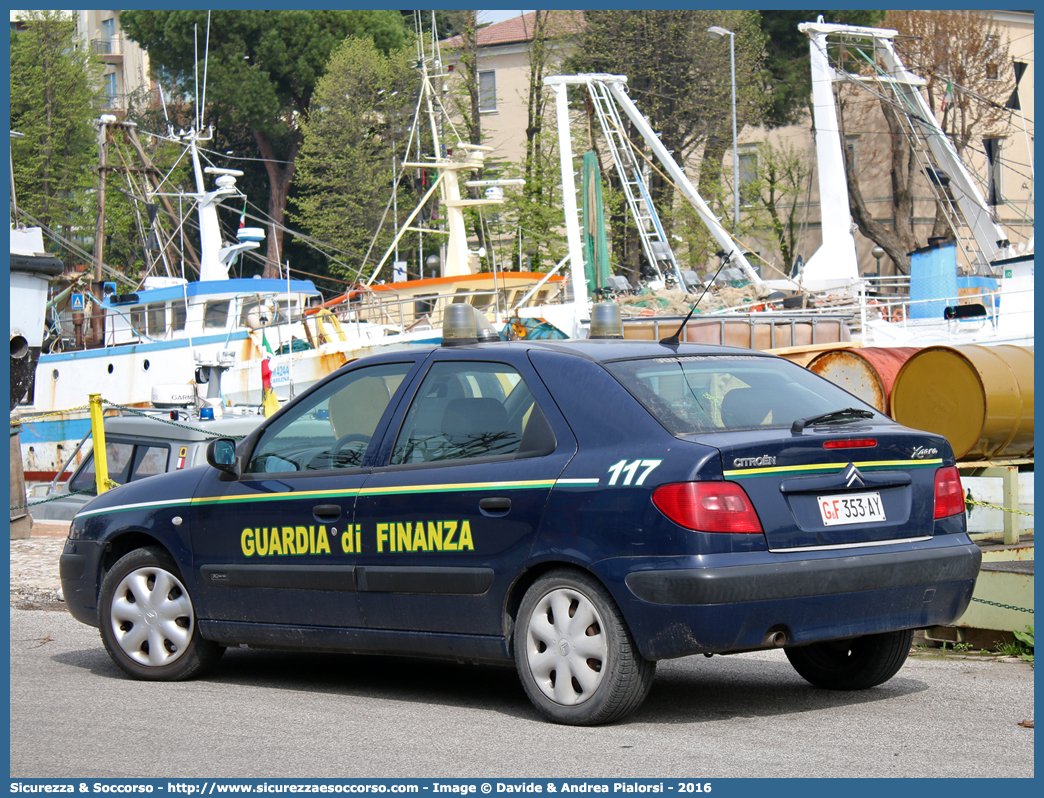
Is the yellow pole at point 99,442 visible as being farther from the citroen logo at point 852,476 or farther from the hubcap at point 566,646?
A: the citroen logo at point 852,476

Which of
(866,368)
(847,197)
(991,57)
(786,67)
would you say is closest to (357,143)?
(786,67)

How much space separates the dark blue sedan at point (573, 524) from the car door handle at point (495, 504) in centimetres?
1

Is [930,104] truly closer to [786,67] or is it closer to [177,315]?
[786,67]

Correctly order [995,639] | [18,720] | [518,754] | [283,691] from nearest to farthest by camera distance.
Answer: [518,754] < [18,720] < [283,691] < [995,639]

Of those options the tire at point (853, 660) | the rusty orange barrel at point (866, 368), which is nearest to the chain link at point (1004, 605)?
the tire at point (853, 660)

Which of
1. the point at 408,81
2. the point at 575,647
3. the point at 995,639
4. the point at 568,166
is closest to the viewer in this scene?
the point at 575,647

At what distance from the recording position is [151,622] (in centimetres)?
677

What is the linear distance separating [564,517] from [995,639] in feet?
11.6

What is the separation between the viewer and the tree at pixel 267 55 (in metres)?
51.8

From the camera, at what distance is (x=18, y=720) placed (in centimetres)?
571

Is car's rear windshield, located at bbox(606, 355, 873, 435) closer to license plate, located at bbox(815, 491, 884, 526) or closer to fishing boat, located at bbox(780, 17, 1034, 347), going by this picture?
license plate, located at bbox(815, 491, 884, 526)

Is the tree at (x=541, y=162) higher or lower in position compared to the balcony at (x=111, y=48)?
lower

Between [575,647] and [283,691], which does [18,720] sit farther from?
[575,647]

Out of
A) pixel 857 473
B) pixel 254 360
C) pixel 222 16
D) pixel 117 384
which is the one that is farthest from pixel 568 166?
pixel 222 16
